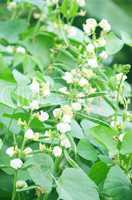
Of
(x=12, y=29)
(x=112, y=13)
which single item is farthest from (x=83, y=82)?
(x=112, y=13)

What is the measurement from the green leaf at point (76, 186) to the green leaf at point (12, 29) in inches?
19.7

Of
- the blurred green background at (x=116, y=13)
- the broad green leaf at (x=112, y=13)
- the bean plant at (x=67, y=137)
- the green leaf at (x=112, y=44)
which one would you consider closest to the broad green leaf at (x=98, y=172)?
the bean plant at (x=67, y=137)

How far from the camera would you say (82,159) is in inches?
28.4

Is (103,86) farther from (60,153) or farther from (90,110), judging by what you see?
(60,153)

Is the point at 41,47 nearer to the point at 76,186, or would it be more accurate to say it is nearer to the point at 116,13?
the point at 76,186

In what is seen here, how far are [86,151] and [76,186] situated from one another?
9 centimetres

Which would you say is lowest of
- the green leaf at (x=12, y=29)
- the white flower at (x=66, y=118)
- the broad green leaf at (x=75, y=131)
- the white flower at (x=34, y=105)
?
the broad green leaf at (x=75, y=131)

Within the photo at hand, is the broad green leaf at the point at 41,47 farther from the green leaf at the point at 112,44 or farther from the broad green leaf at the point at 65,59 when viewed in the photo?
the green leaf at the point at 112,44

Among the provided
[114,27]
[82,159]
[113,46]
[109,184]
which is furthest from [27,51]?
[114,27]

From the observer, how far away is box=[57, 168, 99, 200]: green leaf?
583 millimetres

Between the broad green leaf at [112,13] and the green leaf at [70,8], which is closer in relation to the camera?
the green leaf at [70,8]

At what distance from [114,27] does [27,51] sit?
1153 mm

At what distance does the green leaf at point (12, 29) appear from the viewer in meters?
1.08

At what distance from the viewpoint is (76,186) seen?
60 cm
